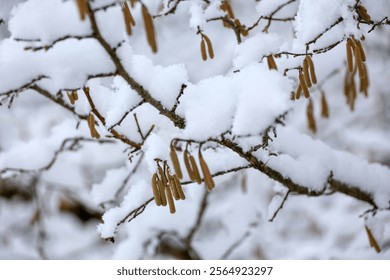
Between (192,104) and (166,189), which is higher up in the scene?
(192,104)

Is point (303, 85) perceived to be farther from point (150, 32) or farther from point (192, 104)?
point (150, 32)

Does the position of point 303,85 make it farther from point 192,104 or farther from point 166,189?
point 166,189

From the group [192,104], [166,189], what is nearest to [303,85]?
[192,104]

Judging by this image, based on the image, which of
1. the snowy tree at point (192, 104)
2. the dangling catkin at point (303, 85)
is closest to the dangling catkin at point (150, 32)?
the snowy tree at point (192, 104)

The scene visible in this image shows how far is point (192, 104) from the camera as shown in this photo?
134 cm

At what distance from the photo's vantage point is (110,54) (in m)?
1.18

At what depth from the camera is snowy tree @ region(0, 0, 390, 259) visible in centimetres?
122

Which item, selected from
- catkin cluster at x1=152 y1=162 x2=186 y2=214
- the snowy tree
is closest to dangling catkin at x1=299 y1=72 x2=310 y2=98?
the snowy tree

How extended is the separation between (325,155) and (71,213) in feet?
15.3

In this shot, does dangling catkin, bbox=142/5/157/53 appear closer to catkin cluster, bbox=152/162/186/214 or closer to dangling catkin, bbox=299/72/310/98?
catkin cluster, bbox=152/162/186/214

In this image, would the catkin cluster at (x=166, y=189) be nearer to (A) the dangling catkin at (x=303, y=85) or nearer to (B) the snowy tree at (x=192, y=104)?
(B) the snowy tree at (x=192, y=104)

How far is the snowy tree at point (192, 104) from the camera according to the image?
4.01ft

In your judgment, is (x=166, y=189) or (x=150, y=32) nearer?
(x=150, y=32)
